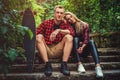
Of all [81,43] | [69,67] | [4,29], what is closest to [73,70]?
[69,67]

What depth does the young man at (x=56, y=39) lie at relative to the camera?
5543 mm

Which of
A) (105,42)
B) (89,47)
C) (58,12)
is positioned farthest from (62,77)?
(105,42)

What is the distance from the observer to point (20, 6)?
591cm

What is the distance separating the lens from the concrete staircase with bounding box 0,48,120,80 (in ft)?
17.8

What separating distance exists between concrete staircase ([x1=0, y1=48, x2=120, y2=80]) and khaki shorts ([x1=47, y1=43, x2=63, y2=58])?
0.18 meters

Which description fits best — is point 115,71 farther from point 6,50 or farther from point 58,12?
point 6,50

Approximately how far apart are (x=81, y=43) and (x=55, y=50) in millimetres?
583

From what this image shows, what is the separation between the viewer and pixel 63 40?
5746 millimetres

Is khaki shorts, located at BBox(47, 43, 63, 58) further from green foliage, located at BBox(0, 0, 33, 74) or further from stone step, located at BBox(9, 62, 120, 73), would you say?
green foliage, located at BBox(0, 0, 33, 74)

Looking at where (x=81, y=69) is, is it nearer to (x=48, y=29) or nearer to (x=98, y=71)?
(x=98, y=71)

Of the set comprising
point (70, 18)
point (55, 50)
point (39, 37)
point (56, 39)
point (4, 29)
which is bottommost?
point (55, 50)

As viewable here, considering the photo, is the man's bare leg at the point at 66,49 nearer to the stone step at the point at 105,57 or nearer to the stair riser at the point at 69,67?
the stair riser at the point at 69,67

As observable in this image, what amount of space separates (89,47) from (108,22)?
2.62 meters

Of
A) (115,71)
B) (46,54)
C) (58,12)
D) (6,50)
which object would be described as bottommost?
(115,71)
